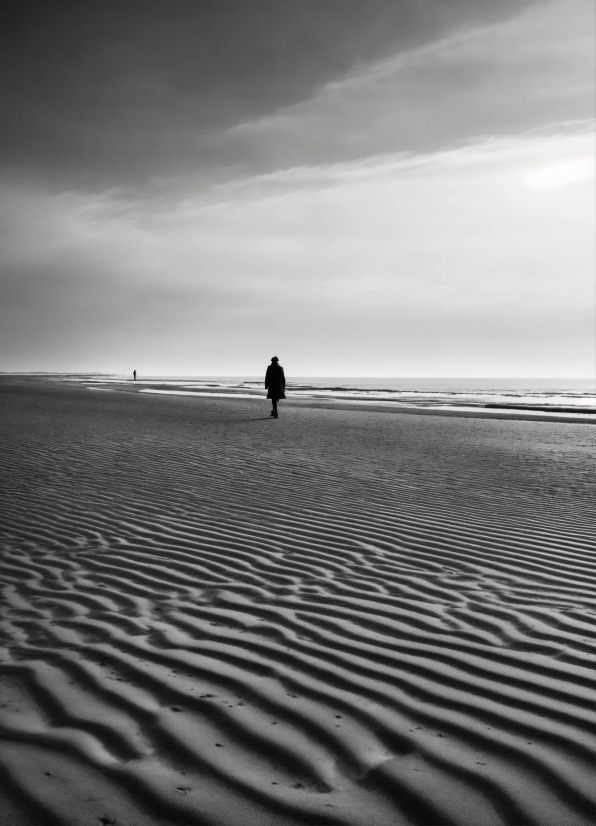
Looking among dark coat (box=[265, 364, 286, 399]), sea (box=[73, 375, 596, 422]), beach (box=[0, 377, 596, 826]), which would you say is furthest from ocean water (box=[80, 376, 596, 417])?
beach (box=[0, 377, 596, 826])

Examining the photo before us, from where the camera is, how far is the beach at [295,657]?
256 centimetres

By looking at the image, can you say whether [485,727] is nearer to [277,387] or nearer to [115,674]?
[115,674]

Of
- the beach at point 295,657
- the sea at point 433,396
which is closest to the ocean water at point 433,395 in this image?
the sea at point 433,396

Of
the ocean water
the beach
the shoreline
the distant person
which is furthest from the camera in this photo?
the ocean water

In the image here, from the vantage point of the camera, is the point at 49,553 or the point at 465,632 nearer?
the point at 465,632

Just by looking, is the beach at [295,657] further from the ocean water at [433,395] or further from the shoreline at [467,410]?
the ocean water at [433,395]

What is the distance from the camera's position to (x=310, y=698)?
10.8 feet

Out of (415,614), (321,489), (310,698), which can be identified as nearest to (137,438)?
(321,489)

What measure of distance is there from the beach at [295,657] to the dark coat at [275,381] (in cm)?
1270

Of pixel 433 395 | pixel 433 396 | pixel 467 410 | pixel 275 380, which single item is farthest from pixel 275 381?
pixel 433 395

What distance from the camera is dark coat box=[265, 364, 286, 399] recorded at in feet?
71.6

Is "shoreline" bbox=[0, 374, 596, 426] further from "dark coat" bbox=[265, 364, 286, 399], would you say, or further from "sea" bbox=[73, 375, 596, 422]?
"dark coat" bbox=[265, 364, 286, 399]

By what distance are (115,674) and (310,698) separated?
105 centimetres

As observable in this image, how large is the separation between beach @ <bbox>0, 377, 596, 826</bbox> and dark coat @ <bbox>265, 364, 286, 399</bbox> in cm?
1270
